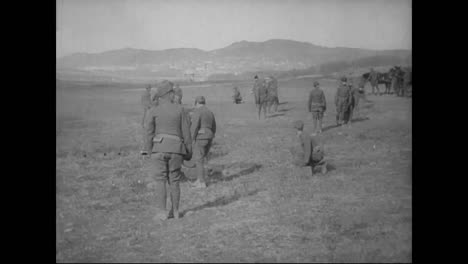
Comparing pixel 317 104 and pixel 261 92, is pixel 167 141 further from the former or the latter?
pixel 317 104

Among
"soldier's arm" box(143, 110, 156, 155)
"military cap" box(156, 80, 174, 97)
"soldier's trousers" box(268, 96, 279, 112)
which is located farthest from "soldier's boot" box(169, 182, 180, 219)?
"soldier's trousers" box(268, 96, 279, 112)

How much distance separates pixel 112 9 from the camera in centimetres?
720

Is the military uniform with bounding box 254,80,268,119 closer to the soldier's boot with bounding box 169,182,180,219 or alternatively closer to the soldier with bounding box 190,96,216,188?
the soldier with bounding box 190,96,216,188

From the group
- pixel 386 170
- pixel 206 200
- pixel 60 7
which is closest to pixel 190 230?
pixel 206 200

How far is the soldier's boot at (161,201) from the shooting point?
6.17m

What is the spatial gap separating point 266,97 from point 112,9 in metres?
2.86

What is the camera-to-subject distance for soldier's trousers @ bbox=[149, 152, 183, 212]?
20.0ft

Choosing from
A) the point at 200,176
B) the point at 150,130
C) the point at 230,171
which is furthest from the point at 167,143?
the point at 230,171

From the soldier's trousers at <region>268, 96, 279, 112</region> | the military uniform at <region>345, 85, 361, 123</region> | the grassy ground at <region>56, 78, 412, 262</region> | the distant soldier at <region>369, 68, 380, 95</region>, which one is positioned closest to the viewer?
the grassy ground at <region>56, 78, 412, 262</region>

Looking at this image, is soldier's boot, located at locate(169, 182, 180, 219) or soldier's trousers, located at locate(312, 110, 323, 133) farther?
soldier's trousers, located at locate(312, 110, 323, 133)

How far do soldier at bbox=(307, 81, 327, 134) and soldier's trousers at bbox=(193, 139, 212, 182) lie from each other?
1.92m

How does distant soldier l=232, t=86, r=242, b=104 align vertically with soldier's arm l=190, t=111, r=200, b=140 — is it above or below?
above

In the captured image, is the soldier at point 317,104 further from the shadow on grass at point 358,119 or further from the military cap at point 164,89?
the military cap at point 164,89

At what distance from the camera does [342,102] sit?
8203 millimetres
